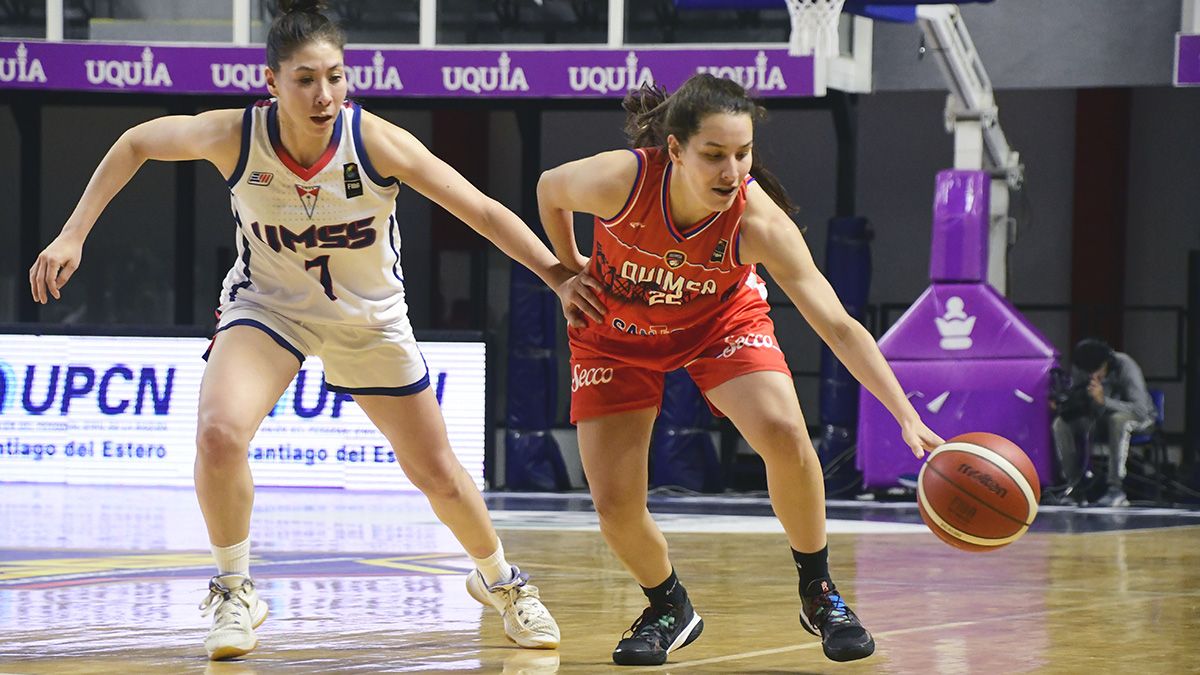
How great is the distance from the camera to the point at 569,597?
5.98 meters

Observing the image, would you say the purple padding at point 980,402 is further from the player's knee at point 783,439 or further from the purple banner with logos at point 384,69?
the player's knee at point 783,439

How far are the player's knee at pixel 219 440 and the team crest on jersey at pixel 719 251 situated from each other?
1.26 m

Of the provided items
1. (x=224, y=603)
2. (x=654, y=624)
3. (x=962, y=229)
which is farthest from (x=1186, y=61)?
(x=224, y=603)

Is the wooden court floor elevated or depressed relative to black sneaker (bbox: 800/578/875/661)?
depressed

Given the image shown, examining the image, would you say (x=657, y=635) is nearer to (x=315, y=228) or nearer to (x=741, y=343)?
(x=741, y=343)

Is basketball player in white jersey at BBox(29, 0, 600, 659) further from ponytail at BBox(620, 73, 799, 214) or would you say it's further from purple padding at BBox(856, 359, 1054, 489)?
purple padding at BBox(856, 359, 1054, 489)

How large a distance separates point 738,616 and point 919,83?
7.98m

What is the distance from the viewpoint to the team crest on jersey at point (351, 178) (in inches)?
178

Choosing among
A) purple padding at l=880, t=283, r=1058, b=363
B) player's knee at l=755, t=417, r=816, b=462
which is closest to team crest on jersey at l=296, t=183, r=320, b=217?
player's knee at l=755, t=417, r=816, b=462

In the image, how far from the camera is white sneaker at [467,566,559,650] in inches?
185

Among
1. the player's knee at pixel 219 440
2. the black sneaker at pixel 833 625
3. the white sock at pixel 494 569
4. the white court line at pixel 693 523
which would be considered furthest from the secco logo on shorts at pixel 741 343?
the white court line at pixel 693 523

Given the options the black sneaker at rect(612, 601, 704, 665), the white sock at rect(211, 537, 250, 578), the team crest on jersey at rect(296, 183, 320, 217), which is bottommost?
the black sneaker at rect(612, 601, 704, 665)

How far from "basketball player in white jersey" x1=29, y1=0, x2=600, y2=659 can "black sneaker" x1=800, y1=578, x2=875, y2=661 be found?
714 mm

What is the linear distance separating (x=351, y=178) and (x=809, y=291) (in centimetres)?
122
